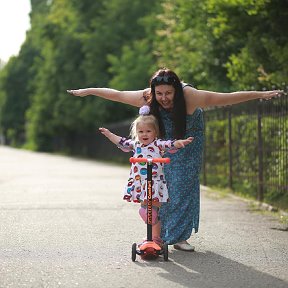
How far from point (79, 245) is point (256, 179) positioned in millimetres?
5993

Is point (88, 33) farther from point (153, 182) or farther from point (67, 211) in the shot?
point (153, 182)

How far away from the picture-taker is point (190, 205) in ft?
22.5

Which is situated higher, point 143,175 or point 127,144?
point 127,144

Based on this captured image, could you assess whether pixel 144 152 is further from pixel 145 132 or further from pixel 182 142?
pixel 182 142

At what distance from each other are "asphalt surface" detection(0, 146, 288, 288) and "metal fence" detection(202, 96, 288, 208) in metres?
0.69

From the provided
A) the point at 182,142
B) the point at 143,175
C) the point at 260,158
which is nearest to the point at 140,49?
the point at 260,158

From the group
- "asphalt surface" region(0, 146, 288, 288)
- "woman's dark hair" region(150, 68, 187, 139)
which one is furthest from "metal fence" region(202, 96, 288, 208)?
"woman's dark hair" region(150, 68, 187, 139)

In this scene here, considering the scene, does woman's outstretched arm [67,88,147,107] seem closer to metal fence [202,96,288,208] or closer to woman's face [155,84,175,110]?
woman's face [155,84,175,110]

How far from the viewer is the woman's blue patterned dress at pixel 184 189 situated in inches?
267

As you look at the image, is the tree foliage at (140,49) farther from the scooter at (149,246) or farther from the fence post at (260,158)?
the scooter at (149,246)

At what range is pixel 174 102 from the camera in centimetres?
649

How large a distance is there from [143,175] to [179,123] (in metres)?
Answer: 0.59

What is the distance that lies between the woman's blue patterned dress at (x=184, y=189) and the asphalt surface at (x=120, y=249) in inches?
Answer: 8.9

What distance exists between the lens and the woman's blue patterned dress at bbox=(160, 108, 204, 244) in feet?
22.3
